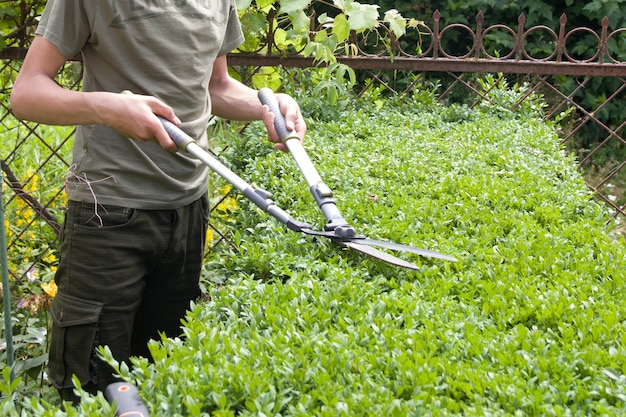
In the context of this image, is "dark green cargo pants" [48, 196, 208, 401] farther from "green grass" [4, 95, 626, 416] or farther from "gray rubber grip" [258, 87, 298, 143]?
"gray rubber grip" [258, 87, 298, 143]

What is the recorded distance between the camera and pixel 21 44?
381cm

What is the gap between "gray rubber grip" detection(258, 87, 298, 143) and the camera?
2209mm

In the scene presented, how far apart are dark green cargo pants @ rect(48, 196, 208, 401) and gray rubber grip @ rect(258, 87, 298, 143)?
1.33 feet

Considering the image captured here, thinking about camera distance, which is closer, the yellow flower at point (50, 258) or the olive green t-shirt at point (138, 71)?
the olive green t-shirt at point (138, 71)

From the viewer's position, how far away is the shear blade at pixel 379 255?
1854mm

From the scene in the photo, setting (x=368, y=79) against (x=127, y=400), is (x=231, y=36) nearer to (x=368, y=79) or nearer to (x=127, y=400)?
(x=368, y=79)

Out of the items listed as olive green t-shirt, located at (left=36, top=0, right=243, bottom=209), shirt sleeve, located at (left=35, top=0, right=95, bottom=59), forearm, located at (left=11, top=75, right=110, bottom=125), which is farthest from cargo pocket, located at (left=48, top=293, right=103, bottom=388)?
shirt sleeve, located at (left=35, top=0, right=95, bottom=59)

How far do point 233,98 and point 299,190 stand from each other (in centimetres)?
39

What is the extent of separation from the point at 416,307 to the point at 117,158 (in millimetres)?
1046

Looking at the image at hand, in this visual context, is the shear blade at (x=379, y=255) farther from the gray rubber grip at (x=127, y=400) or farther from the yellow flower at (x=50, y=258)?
the yellow flower at (x=50, y=258)

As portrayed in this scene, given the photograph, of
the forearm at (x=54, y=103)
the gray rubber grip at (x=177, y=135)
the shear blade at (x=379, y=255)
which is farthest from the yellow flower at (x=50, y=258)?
the shear blade at (x=379, y=255)

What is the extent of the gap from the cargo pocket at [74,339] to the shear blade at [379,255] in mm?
815

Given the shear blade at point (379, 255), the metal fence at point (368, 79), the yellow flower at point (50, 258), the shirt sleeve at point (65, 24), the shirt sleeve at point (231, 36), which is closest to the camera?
the shear blade at point (379, 255)

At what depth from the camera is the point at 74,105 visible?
2.09 metres
